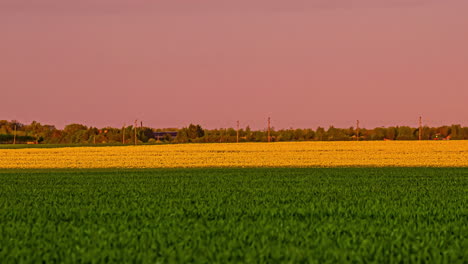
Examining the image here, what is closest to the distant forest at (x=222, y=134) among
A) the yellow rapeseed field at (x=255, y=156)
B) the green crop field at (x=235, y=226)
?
the yellow rapeseed field at (x=255, y=156)

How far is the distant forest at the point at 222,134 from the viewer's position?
2933 inches

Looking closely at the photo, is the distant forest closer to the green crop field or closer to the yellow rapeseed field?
the yellow rapeseed field

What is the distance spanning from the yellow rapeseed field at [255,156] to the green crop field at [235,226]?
71.5ft

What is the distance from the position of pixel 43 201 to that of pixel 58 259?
8.39 m

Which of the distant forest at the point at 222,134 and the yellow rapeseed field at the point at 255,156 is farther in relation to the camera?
the distant forest at the point at 222,134

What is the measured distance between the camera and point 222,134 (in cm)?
8638

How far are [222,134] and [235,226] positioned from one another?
74.8 m

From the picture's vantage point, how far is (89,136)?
319ft

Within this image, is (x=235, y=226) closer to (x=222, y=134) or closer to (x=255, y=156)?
(x=255, y=156)

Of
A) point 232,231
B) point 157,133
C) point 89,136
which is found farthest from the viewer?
point 157,133

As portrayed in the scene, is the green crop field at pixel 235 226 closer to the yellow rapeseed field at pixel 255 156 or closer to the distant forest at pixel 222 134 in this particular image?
the yellow rapeseed field at pixel 255 156

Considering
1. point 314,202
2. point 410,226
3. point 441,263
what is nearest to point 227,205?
point 314,202

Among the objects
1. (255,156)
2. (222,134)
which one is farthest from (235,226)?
(222,134)

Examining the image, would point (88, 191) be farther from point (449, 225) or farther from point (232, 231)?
point (449, 225)
